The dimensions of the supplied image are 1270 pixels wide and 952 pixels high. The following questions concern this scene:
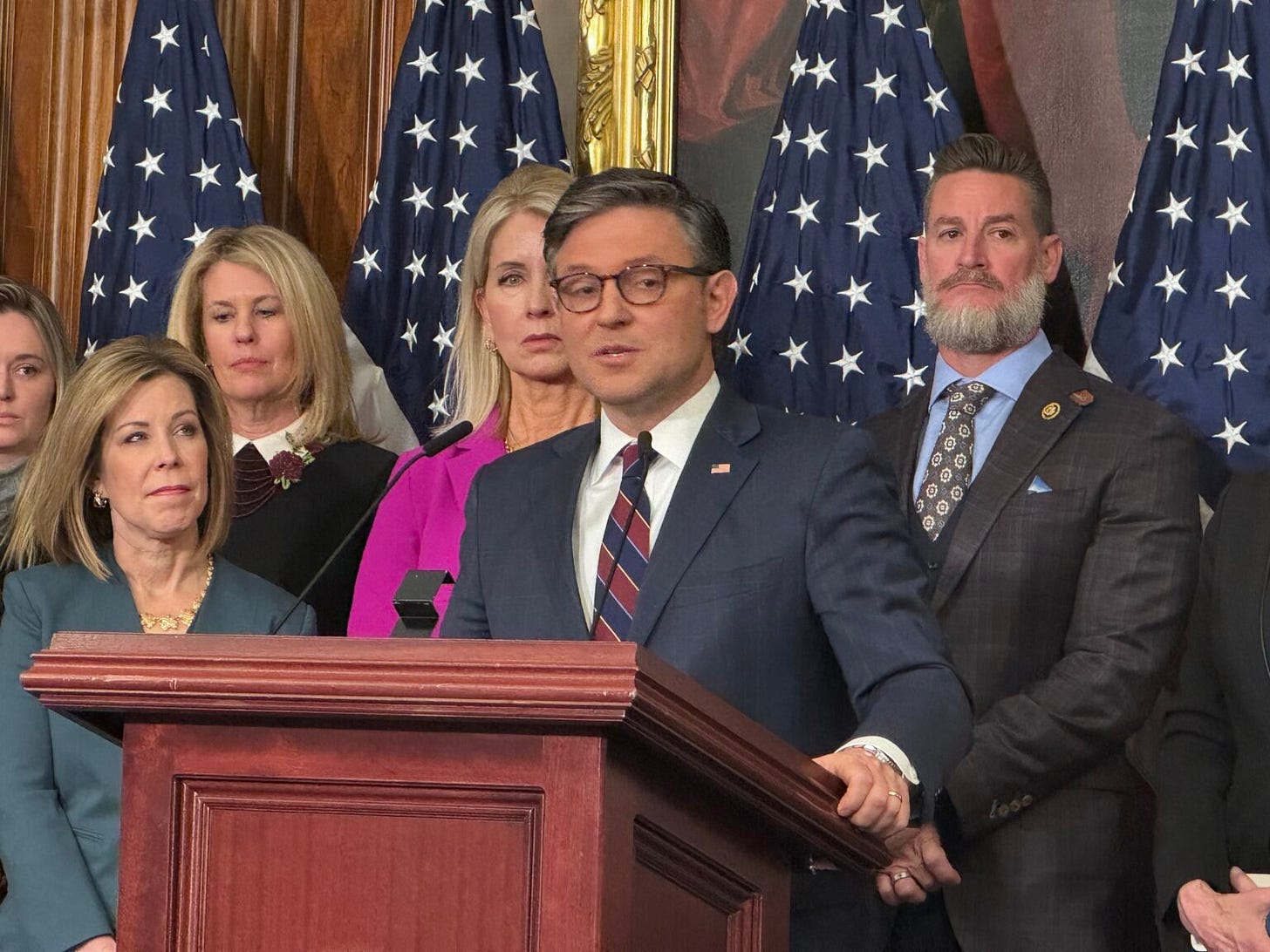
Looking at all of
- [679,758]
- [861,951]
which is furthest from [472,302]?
[679,758]

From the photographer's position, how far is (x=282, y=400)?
4.52 metres

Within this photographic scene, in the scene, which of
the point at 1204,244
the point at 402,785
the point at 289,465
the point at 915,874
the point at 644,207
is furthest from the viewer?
the point at 1204,244

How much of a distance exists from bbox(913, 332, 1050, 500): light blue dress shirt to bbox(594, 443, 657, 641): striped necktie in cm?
121

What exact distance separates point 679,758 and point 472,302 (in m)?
2.58

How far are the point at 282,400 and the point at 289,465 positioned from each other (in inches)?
7.7

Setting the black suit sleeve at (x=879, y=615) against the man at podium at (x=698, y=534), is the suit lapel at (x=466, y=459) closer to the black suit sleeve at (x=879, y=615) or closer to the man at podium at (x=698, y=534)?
the man at podium at (x=698, y=534)

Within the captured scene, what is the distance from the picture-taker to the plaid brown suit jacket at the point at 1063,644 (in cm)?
355

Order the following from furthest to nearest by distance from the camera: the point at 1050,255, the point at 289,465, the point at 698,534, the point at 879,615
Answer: the point at 289,465, the point at 1050,255, the point at 698,534, the point at 879,615

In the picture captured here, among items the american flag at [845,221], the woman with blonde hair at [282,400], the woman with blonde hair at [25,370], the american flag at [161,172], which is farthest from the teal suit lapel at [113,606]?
the american flag at [845,221]

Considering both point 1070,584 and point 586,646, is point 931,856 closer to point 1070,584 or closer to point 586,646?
point 1070,584

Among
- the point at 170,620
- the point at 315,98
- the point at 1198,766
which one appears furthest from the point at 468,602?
the point at 315,98

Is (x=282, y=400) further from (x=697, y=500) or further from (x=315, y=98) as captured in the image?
(x=697, y=500)

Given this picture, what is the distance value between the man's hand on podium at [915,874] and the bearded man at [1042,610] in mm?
42

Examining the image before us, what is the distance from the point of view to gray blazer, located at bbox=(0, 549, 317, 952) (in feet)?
10.3
